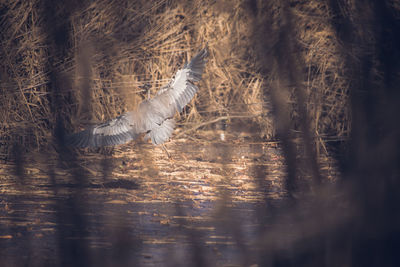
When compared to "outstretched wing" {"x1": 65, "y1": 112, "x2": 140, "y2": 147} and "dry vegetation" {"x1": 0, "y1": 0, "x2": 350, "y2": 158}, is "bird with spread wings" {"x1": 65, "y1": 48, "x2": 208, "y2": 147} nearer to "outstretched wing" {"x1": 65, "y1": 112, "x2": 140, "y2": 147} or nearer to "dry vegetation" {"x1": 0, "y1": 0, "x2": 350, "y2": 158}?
"outstretched wing" {"x1": 65, "y1": 112, "x2": 140, "y2": 147}

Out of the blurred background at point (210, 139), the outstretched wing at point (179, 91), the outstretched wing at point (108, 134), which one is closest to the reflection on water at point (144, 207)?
the blurred background at point (210, 139)

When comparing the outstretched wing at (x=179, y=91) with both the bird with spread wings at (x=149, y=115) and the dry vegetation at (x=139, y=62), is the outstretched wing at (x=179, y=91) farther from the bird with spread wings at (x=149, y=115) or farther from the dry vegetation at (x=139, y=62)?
the dry vegetation at (x=139, y=62)

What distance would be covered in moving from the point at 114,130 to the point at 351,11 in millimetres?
3222

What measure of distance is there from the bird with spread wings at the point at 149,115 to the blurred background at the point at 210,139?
235 millimetres

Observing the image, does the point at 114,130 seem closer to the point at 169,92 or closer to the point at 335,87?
the point at 169,92

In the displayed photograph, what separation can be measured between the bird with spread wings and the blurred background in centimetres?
23

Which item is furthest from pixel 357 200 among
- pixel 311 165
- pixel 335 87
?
pixel 335 87

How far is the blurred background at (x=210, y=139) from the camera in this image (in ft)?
7.14

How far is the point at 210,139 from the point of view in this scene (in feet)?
25.2

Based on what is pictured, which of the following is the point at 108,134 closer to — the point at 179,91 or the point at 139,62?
the point at 179,91

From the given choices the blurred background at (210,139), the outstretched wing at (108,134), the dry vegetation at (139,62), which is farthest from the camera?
the dry vegetation at (139,62)

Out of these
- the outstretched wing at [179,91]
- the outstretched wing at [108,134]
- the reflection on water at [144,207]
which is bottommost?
the reflection on water at [144,207]

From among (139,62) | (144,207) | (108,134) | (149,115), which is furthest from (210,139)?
(144,207)

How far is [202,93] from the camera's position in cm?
776
